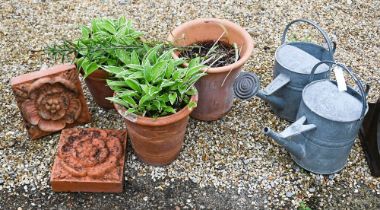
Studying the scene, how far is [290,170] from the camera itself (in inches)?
113

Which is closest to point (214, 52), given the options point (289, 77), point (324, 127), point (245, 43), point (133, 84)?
point (245, 43)

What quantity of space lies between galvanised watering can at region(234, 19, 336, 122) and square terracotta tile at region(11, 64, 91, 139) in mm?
1133

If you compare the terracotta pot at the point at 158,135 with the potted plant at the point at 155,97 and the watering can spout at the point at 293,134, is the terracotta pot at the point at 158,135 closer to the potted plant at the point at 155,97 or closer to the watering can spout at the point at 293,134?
the potted plant at the point at 155,97

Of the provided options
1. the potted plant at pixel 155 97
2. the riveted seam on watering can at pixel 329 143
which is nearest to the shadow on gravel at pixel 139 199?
the potted plant at pixel 155 97

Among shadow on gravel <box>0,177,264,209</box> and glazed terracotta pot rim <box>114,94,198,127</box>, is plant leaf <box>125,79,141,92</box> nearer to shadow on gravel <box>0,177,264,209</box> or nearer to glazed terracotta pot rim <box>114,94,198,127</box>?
glazed terracotta pot rim <box>114,94,198,127</box>

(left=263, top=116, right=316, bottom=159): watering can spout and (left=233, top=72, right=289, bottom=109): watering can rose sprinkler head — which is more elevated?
(left=233, top=72, right=289, bottom=109): watering can rose sprinkler head

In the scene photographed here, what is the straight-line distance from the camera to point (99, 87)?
3.00m

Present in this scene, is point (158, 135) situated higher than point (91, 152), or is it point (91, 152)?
point (158, 135)

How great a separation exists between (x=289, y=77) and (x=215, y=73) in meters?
0.55

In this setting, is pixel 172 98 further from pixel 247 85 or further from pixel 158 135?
pixel 247 85

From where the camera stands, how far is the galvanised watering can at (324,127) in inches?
99.5

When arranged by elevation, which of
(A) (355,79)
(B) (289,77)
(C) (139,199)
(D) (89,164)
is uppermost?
(A) (355,79)

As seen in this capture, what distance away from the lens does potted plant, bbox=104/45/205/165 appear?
2449 millimetres

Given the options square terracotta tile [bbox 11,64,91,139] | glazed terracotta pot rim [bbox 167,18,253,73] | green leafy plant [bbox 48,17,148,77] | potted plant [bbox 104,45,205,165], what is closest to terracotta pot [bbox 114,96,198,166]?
potted plant [bbox 104,45,205,165]
